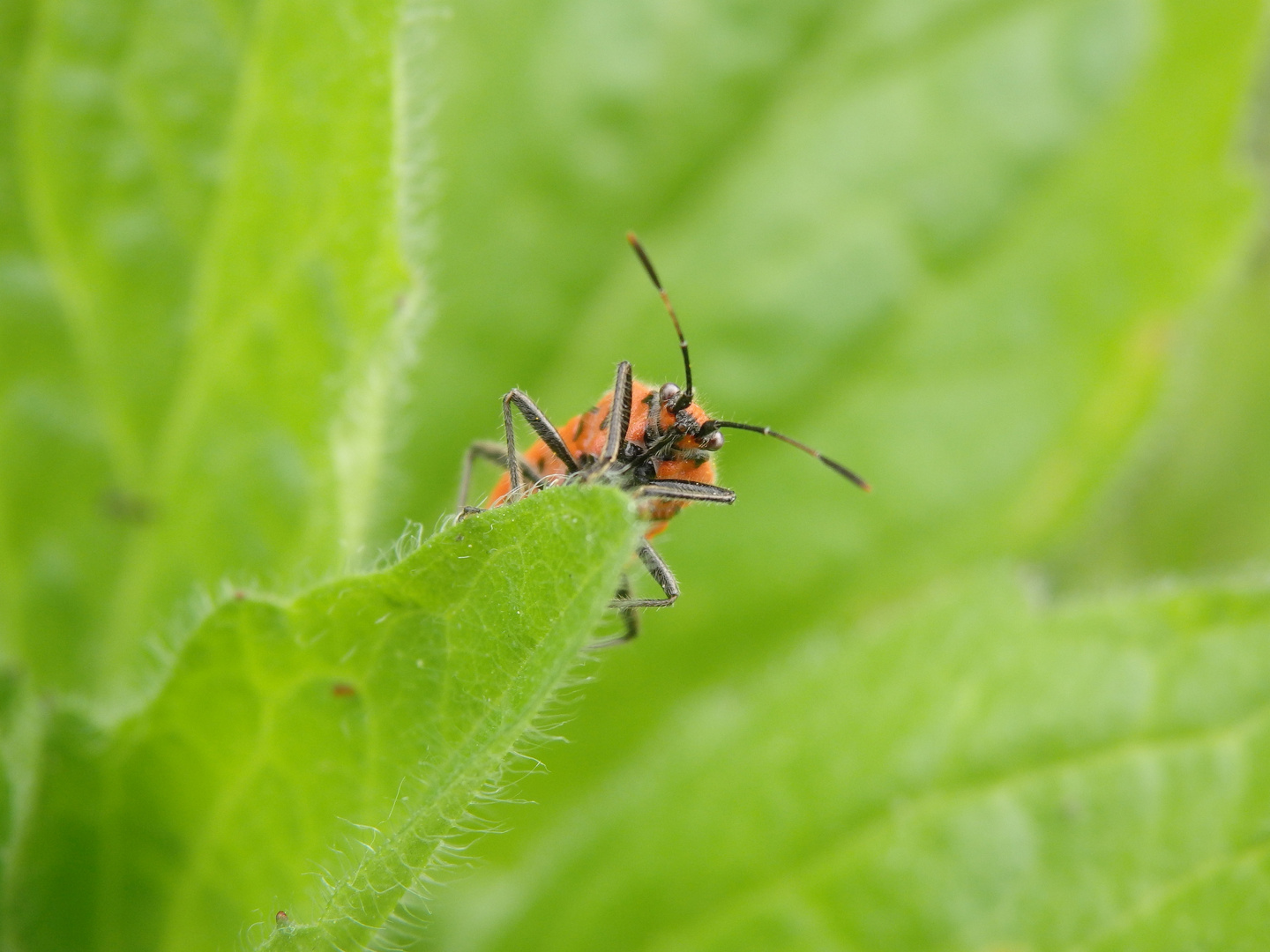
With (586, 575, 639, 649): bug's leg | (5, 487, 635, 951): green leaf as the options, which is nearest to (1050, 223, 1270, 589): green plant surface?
(586, 575, 639, 649): bug's leg

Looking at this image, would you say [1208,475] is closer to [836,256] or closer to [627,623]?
[836,256]

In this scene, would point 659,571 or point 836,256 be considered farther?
point 836,256

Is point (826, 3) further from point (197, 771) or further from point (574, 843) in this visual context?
point (197, 771)

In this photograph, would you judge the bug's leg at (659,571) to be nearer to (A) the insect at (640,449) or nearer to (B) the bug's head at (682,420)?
(A) the insect at (640,449)

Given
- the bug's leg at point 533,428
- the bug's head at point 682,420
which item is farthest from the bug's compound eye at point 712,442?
the bug's leg at point 533,428

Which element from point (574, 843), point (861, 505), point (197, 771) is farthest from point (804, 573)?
point (197, 771)

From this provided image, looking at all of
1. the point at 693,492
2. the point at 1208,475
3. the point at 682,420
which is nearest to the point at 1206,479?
the point at 1208,475
